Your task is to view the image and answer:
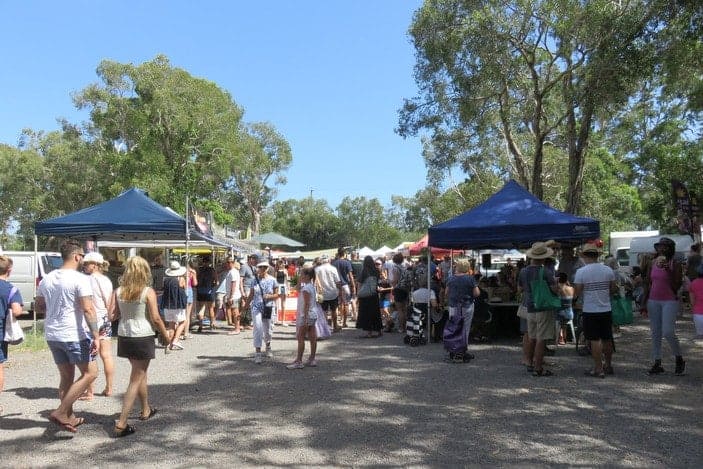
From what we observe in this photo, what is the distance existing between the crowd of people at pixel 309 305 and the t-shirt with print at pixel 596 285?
1 cm

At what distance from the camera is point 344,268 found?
→ 44.2ft

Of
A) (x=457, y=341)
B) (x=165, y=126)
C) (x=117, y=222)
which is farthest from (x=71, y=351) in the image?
(x=165, y=126)

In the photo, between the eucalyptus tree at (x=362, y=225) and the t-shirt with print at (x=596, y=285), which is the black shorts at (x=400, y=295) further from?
the eucalyptus tree at (x=362, y=225)

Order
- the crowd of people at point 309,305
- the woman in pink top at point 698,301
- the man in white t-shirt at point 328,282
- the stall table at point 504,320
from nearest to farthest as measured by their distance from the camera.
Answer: the crowd of people at point 309,305 < the woman in pink top at point 698,301 < the stall table at point 504,320 < the man in white t-shirt at point 328,282

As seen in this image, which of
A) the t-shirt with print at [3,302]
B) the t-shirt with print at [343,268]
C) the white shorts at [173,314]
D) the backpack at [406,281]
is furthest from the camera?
the t-shirt with print at [343,268]

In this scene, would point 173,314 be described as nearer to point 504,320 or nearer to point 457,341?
point 457,341

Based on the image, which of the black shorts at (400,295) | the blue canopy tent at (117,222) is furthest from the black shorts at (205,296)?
the black shorts at (400,295)

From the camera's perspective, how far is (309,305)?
321 inches

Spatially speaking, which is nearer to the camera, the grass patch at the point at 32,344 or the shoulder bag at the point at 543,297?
the shoulder bag at the point at 543,297

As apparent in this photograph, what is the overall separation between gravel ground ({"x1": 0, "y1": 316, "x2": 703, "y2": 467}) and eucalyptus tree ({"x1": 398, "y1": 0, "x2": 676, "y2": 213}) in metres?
7.61

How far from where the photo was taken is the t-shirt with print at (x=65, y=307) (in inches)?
203

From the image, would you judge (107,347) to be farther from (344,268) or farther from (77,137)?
(77,137)

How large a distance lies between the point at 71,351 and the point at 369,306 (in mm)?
7139

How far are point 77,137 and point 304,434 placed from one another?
40.6 m
